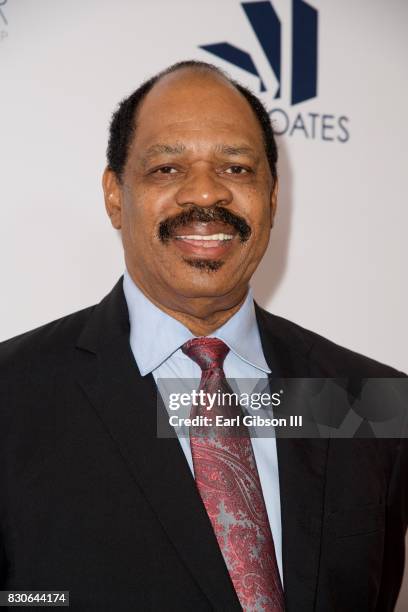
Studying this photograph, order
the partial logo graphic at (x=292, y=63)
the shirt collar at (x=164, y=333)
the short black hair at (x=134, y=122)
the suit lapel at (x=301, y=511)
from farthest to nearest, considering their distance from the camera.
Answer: the partial logo graphic at (x=292, y=63) → the short black hair at (x=134, y=122) → the shirt collar at (x=164, y=333) → the suit lapel at (x=301, y=511)

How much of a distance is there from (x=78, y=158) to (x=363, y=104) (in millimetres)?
1035

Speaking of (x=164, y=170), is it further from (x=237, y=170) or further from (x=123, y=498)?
(x=123, y=498)

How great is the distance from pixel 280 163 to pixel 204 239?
0.86m

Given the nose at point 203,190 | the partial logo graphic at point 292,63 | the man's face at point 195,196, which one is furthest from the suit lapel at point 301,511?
the partial logo graphic at point 292,63

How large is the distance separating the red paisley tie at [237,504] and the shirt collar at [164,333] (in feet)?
0.39

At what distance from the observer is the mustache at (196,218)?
1.68 metres

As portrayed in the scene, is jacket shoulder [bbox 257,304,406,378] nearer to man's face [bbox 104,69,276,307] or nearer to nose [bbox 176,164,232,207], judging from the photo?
man's face [bbox 104,69,276,307]

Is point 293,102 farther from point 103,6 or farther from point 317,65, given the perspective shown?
point 103,6

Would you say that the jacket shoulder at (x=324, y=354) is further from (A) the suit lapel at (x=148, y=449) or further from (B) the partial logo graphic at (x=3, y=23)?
(B) the partial logo graphic at (x=3, y=23)

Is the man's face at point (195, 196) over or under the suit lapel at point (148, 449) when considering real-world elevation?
over

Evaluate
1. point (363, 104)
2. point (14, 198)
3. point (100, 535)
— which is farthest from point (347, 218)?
point (100, 535)

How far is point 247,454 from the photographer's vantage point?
1.59m

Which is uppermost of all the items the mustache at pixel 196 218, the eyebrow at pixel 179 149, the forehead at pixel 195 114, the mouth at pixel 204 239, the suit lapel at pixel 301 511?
the forehead at pixel 195 114

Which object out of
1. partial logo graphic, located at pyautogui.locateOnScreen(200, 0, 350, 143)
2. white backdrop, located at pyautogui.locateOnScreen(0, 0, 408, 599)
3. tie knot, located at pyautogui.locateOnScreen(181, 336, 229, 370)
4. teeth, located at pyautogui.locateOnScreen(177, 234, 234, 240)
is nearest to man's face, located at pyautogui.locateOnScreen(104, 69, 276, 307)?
Result: teeth, located at pyautogui.locateOnScreen(177, 234, 234, 240)
